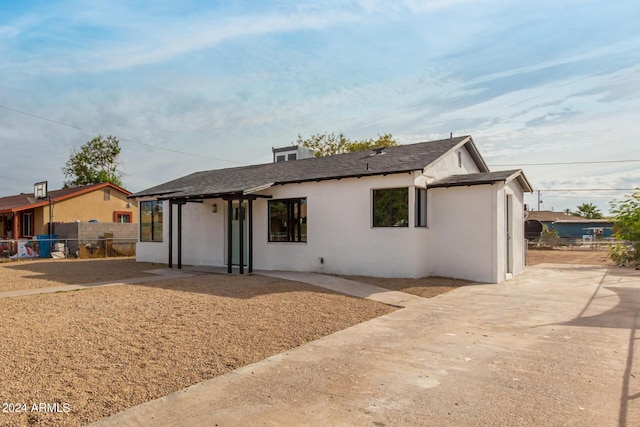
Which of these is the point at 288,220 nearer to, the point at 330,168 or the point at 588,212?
the point at 330,168

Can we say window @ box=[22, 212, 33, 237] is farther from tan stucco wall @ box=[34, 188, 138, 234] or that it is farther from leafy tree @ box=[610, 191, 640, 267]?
leafy tree @ box=[610, 191, 640, 267]

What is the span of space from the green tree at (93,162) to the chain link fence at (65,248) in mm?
22443

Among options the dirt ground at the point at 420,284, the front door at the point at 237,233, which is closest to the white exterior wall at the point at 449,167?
the dirt ground at the point at 420,284

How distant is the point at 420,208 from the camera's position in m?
13.2

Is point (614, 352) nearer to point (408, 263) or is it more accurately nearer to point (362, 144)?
point (408, 263)

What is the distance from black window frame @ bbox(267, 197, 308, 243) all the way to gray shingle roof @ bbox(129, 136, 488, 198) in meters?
0.77

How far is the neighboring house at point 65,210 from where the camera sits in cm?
2619

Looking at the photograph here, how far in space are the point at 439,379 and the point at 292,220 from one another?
35.5ft

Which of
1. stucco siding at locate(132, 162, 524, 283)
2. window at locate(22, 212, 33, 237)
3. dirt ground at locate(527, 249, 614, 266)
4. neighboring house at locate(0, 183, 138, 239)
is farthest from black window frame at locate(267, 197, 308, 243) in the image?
window at locate(22, 212, 33, 237)

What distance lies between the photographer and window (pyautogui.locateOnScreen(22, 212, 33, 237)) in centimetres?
2711

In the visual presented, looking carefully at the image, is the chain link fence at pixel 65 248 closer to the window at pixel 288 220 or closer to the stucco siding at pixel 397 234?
the stucco siding at pixel 397 234

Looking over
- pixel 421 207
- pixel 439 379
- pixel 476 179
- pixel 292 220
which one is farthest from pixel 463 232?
pixel 439 379

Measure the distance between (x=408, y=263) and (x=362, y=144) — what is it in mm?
27964

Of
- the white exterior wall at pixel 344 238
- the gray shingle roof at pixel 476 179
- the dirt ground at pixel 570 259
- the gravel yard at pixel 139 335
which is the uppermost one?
the gray shingle roof at pixel 476 179
